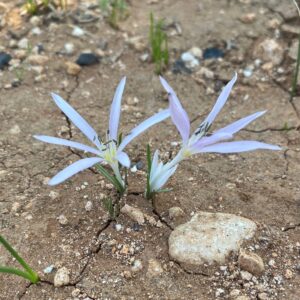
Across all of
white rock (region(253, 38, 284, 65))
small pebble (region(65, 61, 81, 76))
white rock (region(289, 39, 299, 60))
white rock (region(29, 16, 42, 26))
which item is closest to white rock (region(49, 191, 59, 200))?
small pebble (region(65, 61, 81, 76))

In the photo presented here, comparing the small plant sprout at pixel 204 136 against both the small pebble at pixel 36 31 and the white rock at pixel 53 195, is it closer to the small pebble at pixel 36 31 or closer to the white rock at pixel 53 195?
the white rock at pixel 53 195

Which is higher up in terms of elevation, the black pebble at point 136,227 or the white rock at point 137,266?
the black pebble at point 136,227

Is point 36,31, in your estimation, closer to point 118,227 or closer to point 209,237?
point 118,227

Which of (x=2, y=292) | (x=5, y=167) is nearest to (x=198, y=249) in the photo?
(x=2, y=292)

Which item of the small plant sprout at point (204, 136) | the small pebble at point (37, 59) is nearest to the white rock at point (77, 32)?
the small pebble at point (37, 59)

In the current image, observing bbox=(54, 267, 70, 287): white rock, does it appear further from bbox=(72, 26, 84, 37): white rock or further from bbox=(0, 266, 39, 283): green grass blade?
bbox=(72, 26, 84, 37): white rock

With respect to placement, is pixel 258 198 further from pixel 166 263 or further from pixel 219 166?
pixel 166 263

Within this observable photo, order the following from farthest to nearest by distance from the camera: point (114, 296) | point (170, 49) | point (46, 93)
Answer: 1. point (170, 49)
2. point (46, 93)
3. point (114, 296)
